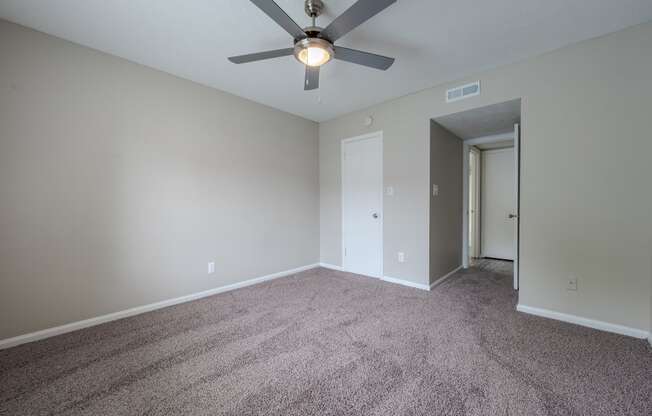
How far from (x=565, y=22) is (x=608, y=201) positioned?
1.47 meters

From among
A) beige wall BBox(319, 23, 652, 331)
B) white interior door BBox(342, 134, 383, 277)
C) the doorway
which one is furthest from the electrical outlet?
white interior door BBox(342, 134, 383, 277)

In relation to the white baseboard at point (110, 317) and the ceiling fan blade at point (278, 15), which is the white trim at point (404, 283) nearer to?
the white baseboard at point (110, 317)

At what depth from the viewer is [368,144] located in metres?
3.86

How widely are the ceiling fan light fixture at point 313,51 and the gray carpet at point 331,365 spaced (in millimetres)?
2148

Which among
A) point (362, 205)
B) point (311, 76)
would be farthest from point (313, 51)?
point (362, 205)

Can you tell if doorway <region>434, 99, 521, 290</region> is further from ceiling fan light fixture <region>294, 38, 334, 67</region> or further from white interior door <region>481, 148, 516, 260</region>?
ceiling fan light fixture <region>294, 38, 334, 67</region>

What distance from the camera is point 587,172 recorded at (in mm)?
2258

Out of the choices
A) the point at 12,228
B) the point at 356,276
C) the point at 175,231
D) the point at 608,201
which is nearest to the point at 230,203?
the point at 175,231

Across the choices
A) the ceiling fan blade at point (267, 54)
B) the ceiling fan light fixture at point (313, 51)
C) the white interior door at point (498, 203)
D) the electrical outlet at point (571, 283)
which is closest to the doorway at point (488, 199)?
the white interior door at point (498, 203)

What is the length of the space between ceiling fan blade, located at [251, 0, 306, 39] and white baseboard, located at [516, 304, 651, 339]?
10.3 ft

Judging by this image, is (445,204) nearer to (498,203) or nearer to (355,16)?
(498,203)

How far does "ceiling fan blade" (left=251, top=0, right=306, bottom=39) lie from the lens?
144 centimetres

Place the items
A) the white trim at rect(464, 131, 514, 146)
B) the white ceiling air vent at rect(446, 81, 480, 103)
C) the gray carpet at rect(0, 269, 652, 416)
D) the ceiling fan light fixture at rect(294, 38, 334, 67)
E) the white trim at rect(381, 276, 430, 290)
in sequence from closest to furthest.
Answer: the gray carpet at rect(0, 269, 652, 416), the ceiling fan light fixture at rect(294, 38, 334, 67), the white ceiling air vent at rect(446, 81, 480, 103), the white trim at rect(381, 276, 430, 290), the white trim at rect(464, 131, 514, 146)

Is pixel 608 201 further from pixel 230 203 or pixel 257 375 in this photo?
pixel 230 203
